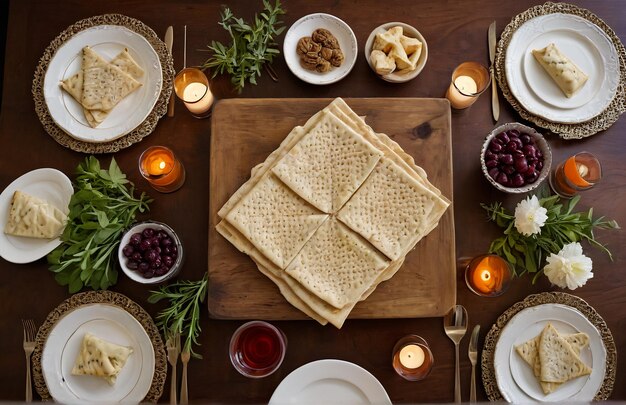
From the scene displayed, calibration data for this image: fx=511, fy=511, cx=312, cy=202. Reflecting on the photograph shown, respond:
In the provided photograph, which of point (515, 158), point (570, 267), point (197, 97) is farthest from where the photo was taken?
point (197, 97)

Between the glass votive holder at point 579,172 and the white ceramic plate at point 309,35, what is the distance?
36.9 inches

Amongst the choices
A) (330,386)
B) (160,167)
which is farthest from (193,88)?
(330,386)

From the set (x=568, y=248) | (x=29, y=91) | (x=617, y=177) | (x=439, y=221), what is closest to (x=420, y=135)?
(x=439, y=221)

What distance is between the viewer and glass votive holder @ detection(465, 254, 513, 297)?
1.88 m

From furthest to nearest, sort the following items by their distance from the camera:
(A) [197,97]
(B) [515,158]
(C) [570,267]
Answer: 1. (A) [197,97]
2. (B) [515,158]
3. (C) [570,267]

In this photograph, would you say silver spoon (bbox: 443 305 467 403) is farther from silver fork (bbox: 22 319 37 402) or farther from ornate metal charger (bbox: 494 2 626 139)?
silver fork (bbox: 22 319 37 402)

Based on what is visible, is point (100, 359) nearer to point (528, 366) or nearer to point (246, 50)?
point (246, 50)

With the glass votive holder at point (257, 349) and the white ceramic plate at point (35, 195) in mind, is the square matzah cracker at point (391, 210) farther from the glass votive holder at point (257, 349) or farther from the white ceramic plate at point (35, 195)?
the white ceramic plate at point (35, 195)

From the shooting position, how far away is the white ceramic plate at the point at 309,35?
2.08 meters

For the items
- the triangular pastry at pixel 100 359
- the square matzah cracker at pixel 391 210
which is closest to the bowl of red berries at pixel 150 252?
the triangular pastry at pixel 100 359

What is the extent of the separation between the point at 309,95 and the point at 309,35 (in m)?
0.25

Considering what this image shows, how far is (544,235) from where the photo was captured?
197cm

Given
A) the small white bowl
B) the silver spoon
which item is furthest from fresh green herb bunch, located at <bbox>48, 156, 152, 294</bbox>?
the silver spoon

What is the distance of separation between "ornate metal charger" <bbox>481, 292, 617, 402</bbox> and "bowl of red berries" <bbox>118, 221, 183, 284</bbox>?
122cm
